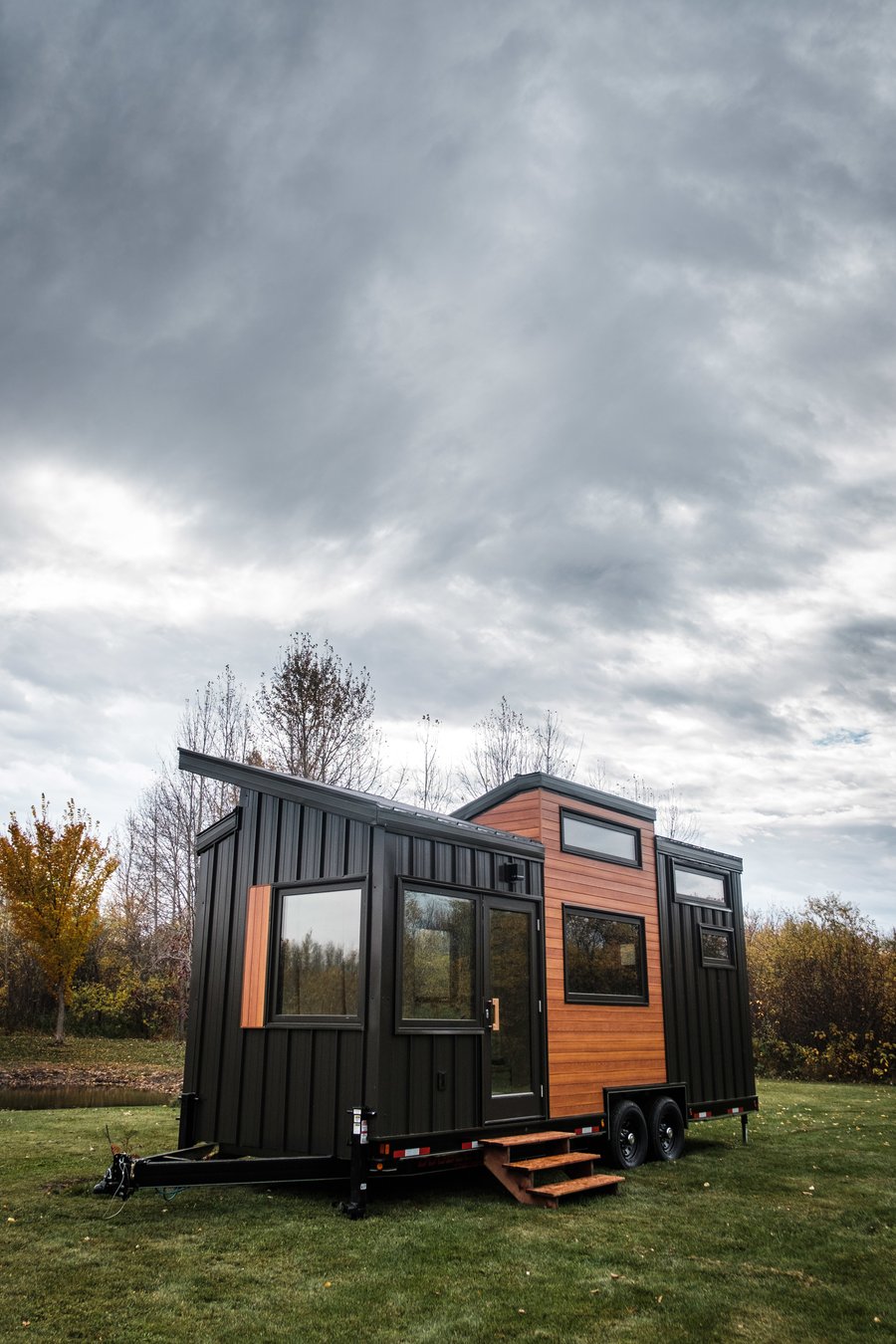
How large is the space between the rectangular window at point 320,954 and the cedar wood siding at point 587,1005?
2.31 meters

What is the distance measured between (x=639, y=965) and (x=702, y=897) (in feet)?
5.87

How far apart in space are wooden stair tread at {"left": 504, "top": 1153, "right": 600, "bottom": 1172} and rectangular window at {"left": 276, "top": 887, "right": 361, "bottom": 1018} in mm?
1936

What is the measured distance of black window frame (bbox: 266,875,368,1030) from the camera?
6906 mm

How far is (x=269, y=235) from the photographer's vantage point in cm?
1150

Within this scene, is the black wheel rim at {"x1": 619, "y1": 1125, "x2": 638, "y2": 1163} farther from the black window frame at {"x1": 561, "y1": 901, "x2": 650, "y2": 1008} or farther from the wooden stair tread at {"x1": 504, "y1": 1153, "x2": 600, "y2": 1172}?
the wooden stair tread at {"x1": 504, "y1": 1153, "x2": 600, "y2": 1172}

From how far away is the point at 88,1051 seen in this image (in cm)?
2103

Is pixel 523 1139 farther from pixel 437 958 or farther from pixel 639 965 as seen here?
pixel 639 965

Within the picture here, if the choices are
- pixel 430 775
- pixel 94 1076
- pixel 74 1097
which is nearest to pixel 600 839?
pixel 74 1097

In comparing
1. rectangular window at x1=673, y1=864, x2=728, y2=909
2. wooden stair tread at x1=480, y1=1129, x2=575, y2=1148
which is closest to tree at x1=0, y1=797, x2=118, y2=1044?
rectangular window at x1=673, y1=864, x2=728, y2=909

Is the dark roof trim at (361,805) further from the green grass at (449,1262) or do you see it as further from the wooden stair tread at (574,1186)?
the green grass at (449,1262)

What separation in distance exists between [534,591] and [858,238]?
7.42m

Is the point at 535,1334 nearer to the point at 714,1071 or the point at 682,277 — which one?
the point at 714,1071

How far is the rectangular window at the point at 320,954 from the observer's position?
709cm

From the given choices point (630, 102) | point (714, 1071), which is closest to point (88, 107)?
point (630, 102)
